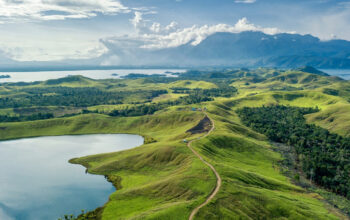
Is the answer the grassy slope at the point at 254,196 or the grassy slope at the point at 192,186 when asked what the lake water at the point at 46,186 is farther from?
the grassy slope at the point at 254,196

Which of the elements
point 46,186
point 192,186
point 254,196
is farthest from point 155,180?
point 46,186

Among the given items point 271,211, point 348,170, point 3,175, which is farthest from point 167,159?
point 348,170

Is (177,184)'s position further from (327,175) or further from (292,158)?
(292,158)

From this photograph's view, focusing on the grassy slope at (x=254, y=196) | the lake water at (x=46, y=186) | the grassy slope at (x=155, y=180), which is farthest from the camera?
the lake water at (x=46, y=186)

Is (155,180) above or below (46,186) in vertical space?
above

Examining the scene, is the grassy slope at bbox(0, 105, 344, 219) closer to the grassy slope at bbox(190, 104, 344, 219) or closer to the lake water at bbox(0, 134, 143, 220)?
the grassy slope at bbox(190, 104, 344, 219)

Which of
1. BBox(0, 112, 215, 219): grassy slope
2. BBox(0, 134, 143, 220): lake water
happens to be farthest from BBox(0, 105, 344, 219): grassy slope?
BBox(0, 134, 143, 220): lake water

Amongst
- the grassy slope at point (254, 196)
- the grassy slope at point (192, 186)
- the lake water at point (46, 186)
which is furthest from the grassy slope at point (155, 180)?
the lake water at point (46, 186)

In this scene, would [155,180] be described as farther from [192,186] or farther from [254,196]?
[254,196]
